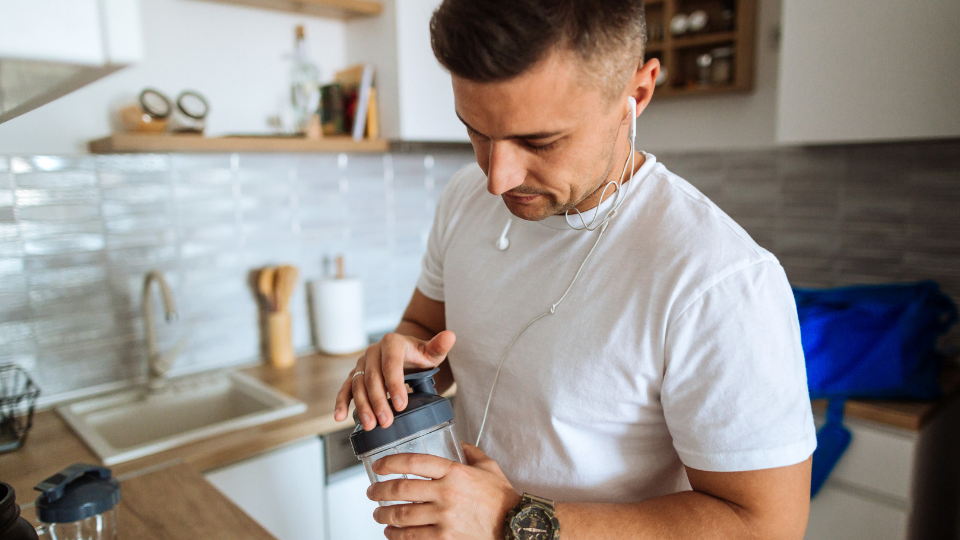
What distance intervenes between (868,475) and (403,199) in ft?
5.58

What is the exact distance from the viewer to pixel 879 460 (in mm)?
1672

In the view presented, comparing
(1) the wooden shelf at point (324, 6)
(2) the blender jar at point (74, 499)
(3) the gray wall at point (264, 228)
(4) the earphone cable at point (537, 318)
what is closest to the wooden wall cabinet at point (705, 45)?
(3) the gray wall at point (264, 228)

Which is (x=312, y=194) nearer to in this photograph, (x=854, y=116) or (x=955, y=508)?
(x=854, y=116)

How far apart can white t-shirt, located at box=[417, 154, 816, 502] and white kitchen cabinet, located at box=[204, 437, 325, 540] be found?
65 centimetres

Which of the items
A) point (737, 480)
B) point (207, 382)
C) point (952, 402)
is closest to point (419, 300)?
point (737, 480)

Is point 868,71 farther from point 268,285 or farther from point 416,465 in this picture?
point 268,285

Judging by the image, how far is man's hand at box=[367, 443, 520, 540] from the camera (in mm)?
698

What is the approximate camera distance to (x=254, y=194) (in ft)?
6.25

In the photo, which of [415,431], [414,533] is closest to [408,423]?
[415,431]

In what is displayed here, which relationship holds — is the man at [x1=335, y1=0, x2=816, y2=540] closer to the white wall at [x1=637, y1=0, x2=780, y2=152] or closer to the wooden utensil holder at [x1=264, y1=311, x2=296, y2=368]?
the wooden utensil holder at [x1=264, y1=311, x2=296, y2=368]

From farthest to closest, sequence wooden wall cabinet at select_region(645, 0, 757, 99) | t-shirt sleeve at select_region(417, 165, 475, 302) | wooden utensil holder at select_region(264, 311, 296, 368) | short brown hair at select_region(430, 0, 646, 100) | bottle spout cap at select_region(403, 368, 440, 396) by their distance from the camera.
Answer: wooden wall cabinet at select_region(645, 0, 757, 99), wooden utensil holder at select_region(264, 311, 296, 368), t-shirt sleeve at select_region(417, 165, 475, 302), bottle spout cap at select_region(403, 368, 440, 396), short brown hair at select_region(430, 0, 646, 100)

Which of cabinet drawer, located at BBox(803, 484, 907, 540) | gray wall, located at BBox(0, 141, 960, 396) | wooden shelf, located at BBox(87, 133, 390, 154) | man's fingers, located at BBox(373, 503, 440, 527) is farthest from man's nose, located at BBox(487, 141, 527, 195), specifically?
cabinet drawer, located at BBox(803, 484, 907, 540)

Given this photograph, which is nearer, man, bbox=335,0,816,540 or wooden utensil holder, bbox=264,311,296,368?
man, bbox=335,0,816,540

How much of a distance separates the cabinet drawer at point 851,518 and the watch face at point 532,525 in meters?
1.43
